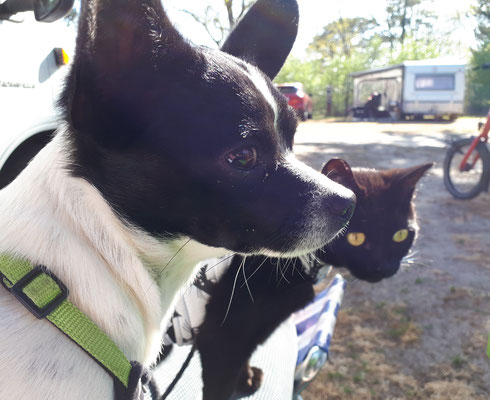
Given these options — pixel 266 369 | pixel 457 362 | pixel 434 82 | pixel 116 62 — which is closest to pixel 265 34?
pixel 116 62

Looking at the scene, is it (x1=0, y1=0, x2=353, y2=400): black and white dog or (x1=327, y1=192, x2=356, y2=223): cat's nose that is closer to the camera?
(x1=0, y1=0, x2=353, y2=400): black and white dog

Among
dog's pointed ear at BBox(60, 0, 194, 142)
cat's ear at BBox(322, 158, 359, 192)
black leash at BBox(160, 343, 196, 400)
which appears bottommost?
black leash at BBox(160, 343, 196, 400)

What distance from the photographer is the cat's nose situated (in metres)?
1.38

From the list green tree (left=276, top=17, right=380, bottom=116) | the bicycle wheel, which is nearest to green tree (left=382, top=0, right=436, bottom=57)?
green tree (left=276, top=17, right=380, bottom=116)

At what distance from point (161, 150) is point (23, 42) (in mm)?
1612

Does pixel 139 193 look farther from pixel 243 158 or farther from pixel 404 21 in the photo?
pixel 404 21

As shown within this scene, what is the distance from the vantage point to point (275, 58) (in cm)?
185

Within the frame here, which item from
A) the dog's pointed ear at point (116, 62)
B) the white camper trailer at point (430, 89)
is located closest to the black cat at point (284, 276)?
the dog's pointed ear at point (116, 62)

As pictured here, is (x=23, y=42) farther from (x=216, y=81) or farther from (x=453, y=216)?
(x=453, y=216)

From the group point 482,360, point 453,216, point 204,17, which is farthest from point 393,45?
point 482,360

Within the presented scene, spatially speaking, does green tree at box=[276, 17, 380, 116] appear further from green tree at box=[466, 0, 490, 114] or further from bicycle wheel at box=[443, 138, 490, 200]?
bicycle wheel at box=[443, 138, 490, 200]

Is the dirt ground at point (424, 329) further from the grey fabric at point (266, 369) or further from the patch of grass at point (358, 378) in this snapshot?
the grey fabric at point (266, 369)

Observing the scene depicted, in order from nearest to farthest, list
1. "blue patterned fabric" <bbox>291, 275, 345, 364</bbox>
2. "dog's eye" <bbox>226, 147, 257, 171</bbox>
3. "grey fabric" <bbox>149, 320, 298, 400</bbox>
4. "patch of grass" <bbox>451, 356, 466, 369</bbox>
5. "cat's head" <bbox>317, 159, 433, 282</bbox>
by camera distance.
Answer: "dog's eye" <bbox>226, 147, 257, 171</bbox> < "grey fabric" <bbox>149, 320, 298, 400</bbox> < "blue patterned fabric" <bbox>291, 275, 345, 364</bbox> < "cat's head" <bbox>317, 159, 433, 282</bbox> < "patch of grass" <bbox>451, 356, 466, 369</bbox>

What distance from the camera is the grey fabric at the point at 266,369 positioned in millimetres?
1846
